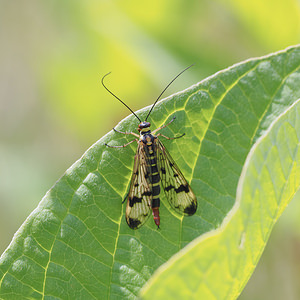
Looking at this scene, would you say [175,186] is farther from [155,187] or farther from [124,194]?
[124,194]

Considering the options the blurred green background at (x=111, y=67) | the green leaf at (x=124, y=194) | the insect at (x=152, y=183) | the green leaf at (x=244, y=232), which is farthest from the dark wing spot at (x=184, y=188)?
the blurred green background at (x=111, y=67)

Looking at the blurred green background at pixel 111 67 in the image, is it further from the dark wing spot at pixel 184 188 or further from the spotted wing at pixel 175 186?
the dark wing spot at pixel 184 188

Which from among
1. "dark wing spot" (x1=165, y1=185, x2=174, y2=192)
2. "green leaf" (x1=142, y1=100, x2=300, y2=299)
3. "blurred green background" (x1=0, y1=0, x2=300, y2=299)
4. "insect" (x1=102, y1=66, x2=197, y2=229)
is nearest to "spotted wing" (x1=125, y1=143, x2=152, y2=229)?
"insect" (x1=102, y1=66, x2=197, y2=229)

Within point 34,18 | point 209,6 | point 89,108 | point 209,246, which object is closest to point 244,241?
point 209,246

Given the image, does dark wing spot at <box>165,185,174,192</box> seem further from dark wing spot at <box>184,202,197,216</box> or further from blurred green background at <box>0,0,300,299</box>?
blurred green background at <box>0,0,300,299</box>

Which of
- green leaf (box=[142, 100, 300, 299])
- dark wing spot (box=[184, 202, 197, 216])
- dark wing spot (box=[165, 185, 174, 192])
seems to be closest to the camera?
green leaf (box=[142, 100, 300, 299])

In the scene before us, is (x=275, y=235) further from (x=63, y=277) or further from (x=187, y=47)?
(x=63, y=277)

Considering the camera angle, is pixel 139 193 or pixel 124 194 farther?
pixel 139 193

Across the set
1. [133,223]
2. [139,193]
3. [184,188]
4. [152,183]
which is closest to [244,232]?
[133,223]
